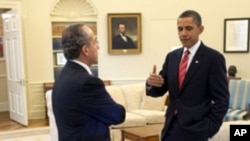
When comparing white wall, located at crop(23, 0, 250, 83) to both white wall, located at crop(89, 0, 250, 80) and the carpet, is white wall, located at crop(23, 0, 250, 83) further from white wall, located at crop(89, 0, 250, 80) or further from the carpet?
the carpet

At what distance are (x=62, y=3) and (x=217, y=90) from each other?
204 inches

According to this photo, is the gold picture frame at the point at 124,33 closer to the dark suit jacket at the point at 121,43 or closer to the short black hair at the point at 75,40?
the dark suit jacket at the point at 121,43

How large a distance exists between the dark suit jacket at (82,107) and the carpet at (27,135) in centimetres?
376

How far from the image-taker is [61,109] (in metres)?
1.53

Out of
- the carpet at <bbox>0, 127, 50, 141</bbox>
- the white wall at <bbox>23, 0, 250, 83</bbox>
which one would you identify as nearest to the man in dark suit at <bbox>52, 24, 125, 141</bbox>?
the carpet at <bbox>0, 127, 50, 141</bbox>

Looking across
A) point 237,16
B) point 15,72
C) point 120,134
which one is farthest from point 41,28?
point 237,16

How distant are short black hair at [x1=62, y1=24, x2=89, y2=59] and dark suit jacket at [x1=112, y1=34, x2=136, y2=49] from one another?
15.8 ft

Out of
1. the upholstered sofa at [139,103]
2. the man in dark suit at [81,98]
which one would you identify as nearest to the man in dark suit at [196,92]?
the man in dark suit at [81,98]

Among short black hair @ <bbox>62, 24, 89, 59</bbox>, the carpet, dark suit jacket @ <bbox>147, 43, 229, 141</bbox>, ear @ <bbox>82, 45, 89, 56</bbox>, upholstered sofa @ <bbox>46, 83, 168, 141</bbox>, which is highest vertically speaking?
short black hair @ <bbox>62, 24, 89, 59</bbox>

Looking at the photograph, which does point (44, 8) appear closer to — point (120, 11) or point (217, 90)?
point (120, 11)

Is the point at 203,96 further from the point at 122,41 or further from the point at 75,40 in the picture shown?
the point at 122,41

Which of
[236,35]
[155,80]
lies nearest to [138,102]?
[236,35]

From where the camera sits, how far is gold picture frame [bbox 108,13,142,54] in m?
6.33

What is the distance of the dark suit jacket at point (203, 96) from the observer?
172 cm
